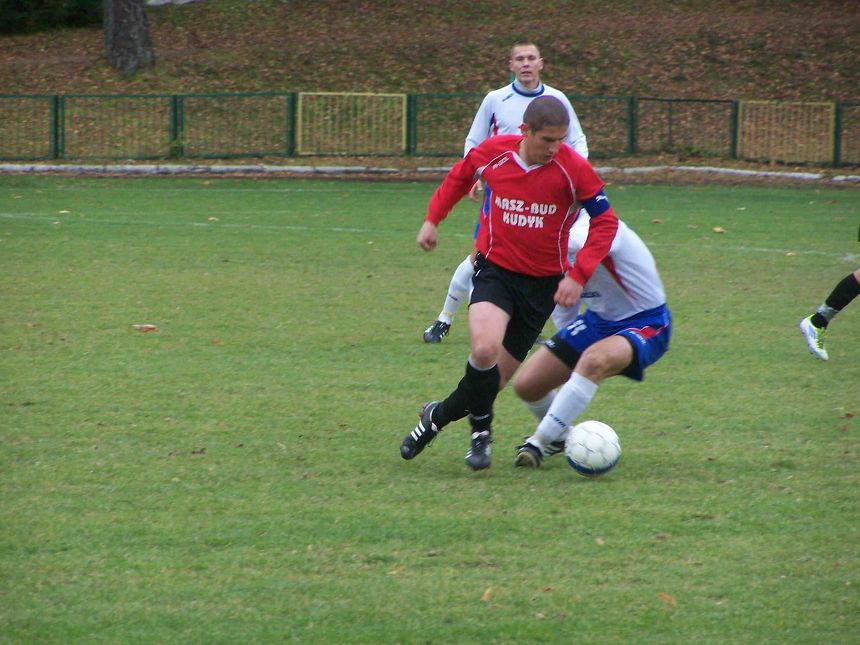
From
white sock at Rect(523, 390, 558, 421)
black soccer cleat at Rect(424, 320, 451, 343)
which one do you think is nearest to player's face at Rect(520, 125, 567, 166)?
white sock at Rect(523, 390, 558, 421)

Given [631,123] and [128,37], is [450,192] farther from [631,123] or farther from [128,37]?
[128,37]

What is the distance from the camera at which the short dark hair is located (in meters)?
5.66

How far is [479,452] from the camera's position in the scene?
591cm

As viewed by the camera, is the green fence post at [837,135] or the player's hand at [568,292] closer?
the player's hand at [568,292]

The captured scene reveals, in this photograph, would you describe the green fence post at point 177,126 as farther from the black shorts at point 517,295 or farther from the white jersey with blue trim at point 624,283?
the white jersey with blue trim at point 624,283

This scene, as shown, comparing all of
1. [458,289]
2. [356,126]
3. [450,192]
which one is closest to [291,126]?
[356,126]

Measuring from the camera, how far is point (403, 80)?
2906cm

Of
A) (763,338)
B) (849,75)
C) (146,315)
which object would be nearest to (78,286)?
(146,315)

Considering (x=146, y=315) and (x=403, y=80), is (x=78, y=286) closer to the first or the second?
(x=146, y=315)

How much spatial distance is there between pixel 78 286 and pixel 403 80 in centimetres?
1878

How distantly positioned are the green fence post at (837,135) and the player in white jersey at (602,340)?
1892 cm

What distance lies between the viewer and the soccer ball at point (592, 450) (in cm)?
575

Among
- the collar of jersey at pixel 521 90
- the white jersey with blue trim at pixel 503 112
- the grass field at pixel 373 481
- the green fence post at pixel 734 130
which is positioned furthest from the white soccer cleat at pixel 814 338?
the green fence post at pixel 734 130

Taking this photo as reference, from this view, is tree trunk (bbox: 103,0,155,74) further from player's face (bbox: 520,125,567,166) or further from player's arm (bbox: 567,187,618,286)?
player's arm (bbox: 567,187,618,286)
